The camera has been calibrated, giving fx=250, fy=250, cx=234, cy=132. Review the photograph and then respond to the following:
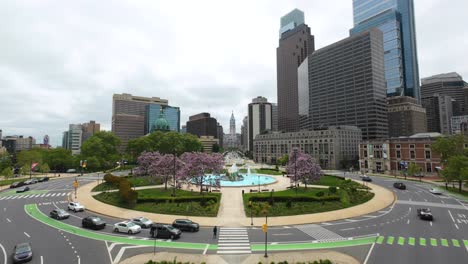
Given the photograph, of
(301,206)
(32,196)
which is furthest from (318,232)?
(32,196)

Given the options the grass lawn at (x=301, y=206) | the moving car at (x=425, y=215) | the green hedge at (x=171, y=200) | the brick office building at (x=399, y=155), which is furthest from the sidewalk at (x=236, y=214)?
the brick office building at (x=399, y=155)

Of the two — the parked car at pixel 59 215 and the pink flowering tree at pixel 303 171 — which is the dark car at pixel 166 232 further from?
the pink flowering tree at pixel 303 171

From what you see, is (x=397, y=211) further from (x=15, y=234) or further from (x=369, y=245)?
(x=15, y=234)

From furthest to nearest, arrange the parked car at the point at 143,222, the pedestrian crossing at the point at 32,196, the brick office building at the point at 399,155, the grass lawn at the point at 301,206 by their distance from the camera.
Result: the brick office building at the point at 399,155
the pedestrian crossing at the point at 32,196
the grass lawn at the point at 301,206
the parked car at the point at 143,222

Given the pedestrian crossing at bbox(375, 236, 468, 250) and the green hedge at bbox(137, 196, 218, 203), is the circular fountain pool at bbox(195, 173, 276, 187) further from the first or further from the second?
the pedestrian crossing at bbox(375, 236, 468, 250)

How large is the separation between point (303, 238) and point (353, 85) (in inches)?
6225

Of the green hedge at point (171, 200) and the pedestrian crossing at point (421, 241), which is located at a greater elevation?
the green hedge at point (171, 200)

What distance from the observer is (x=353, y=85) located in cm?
16350

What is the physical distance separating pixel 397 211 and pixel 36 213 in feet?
192

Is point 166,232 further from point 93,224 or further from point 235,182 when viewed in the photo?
point 235,182

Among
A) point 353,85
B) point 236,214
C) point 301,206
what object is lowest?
point 236,214

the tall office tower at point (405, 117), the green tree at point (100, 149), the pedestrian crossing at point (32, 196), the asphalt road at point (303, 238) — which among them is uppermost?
the tall office tower at point (405, 117)

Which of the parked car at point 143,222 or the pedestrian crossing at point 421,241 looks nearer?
the pedestrian crossing at point 421,241

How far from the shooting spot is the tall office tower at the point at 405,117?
183 metres
